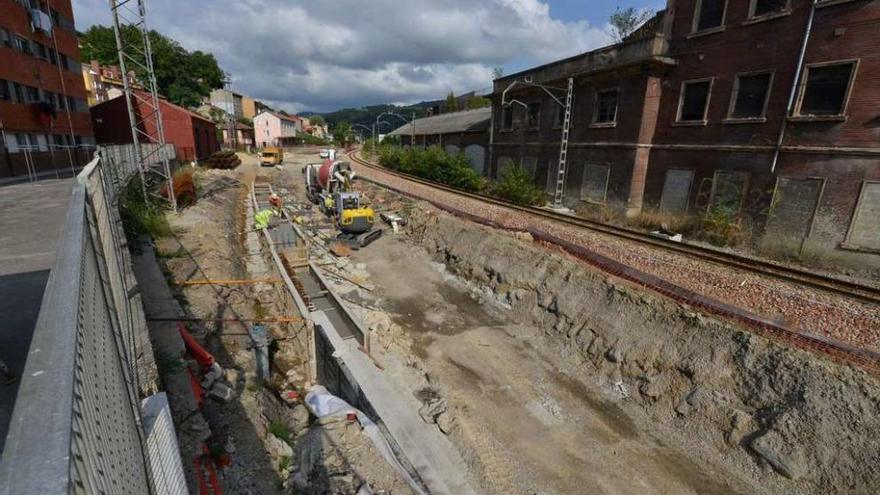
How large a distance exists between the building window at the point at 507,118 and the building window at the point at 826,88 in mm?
15945

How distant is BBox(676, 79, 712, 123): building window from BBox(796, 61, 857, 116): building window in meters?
3.19

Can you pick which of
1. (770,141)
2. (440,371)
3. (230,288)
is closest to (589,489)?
(440,371)

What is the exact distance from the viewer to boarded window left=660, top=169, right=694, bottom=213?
57.1 ft

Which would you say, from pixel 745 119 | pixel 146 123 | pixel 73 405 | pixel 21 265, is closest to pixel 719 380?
pixel 73 405

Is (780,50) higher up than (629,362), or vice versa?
(780,50)

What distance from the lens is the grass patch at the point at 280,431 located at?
24.5 feet

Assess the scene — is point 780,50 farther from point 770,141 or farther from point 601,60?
point 601,60

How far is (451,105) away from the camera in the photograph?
65812 millimetres

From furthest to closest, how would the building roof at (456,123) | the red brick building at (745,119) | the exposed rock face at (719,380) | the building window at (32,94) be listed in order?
the building roof at (456,123) < the building window at (32,94) < the red brick building at (745,119) < the exposed rock face at (719,380)

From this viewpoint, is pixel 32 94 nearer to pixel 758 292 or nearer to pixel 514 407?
pixel 514 407

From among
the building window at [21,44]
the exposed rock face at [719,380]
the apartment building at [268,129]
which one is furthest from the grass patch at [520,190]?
the apartment building at [268,129]

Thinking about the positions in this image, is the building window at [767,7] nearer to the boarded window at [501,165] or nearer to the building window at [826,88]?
the building window at [826,88]

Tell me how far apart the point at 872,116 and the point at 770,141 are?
8.43 ft

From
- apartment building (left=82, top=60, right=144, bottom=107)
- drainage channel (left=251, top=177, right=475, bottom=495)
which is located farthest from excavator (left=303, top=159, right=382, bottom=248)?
apartment building (left=82, top=60, right=144, bottom=107)
